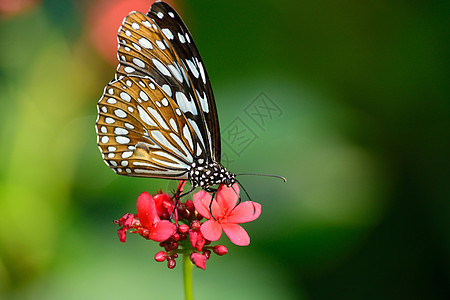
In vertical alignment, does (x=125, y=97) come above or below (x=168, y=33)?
below

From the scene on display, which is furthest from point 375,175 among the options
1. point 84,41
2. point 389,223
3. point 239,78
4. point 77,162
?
point 84,41

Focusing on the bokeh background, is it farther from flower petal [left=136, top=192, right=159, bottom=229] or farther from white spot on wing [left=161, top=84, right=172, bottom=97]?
flower petal [left=136, top=192, right=159, bottom=229]

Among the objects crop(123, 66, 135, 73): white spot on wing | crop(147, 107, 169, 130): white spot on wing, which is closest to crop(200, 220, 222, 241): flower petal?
crop(147, 107, 169, 130): white spot on wing

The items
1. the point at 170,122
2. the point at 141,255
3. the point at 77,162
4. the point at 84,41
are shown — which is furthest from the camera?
the point at 84,41

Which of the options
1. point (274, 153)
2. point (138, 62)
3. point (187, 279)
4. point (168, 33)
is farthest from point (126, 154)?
point (274, 153)

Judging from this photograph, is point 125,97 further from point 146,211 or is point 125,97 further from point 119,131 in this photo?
point 146,211

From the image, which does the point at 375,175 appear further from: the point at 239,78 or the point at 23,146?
the point at 23,146
